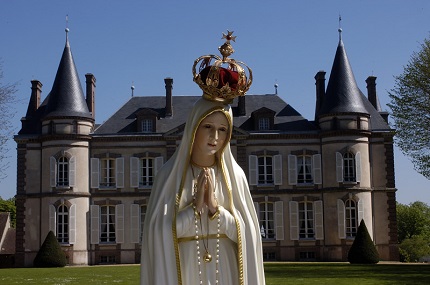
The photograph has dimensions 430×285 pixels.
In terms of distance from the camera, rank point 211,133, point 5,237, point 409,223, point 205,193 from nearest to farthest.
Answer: point 205,193 < point 211,133 < point 5,237 < point 409,223

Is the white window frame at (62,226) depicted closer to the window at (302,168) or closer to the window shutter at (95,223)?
the window shutter at (95,223)

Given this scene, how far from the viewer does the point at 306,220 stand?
35.8 meters

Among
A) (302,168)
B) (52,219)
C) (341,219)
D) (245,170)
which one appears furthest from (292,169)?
(52,219)

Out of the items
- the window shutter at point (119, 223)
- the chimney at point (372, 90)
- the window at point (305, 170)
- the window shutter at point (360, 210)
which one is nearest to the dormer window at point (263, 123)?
the window at point (305, 170)

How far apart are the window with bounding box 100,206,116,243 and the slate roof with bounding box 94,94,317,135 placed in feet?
13.3

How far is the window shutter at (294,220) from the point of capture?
1406 inches

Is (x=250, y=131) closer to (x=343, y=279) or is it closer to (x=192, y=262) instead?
(x=343, y=279)

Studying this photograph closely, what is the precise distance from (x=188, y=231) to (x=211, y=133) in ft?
2.38

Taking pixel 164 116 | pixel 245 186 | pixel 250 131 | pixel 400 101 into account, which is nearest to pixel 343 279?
pixel 400 101

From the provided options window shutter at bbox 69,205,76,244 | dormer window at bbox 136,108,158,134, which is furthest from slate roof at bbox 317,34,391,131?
window shutter at bbox 69,205,76,244

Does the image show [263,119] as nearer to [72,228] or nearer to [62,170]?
[62,170]

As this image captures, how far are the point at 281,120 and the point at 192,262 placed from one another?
3229 cm

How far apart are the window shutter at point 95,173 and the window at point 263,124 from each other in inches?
339

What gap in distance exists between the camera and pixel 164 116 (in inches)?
1481
